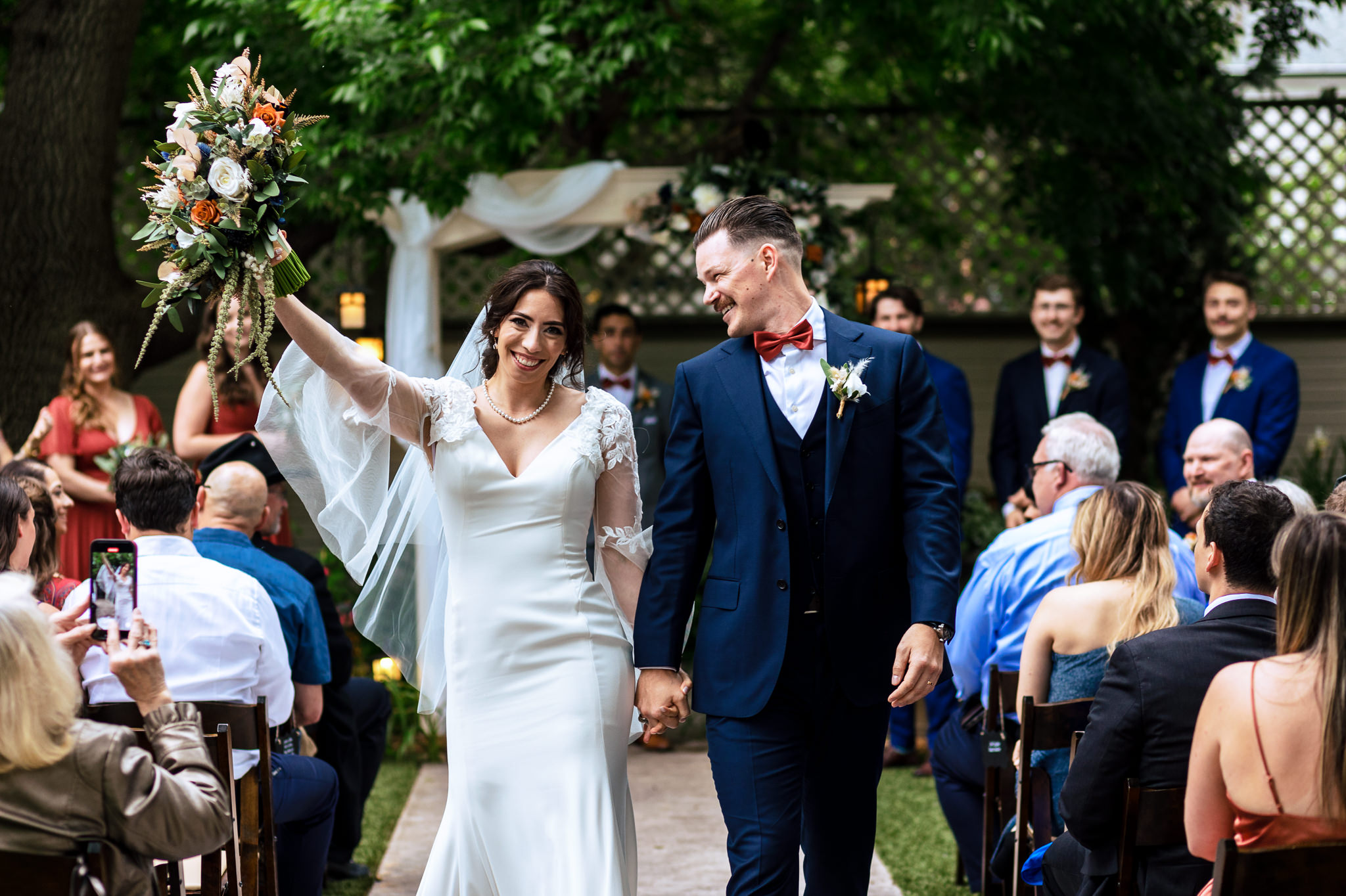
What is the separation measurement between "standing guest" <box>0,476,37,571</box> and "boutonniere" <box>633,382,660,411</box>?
4147mm

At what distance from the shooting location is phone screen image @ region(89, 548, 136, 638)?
279cm

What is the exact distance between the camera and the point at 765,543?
10.4 ft

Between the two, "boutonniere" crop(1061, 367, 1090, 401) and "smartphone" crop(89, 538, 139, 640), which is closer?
"smartphone" crop(89, 538, 139, 640)

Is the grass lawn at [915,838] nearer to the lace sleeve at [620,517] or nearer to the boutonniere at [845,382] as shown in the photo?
the lace sleeve at [620,517]

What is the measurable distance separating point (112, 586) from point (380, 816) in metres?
3.44

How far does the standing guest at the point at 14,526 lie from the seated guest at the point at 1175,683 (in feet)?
8.60

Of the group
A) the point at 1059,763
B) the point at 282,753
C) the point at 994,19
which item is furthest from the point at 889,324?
the point at 282,753

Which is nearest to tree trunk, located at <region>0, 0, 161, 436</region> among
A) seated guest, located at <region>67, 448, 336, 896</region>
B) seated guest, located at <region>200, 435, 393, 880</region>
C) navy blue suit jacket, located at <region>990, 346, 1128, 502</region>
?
seated guest, located at <region>200, 435, 393, 880</region>

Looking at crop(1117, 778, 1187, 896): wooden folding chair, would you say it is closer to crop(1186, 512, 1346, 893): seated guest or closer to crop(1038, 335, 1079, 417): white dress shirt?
crop(1186, 512, 1346, 893): seated guest

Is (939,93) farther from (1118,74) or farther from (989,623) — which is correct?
(989,623)

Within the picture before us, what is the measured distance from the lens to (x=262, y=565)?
14.1ft

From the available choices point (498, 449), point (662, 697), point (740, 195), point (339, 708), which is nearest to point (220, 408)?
point (339, 708)

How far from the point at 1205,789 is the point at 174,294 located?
223cm

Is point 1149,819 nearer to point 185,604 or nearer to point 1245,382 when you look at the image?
point 185,604
